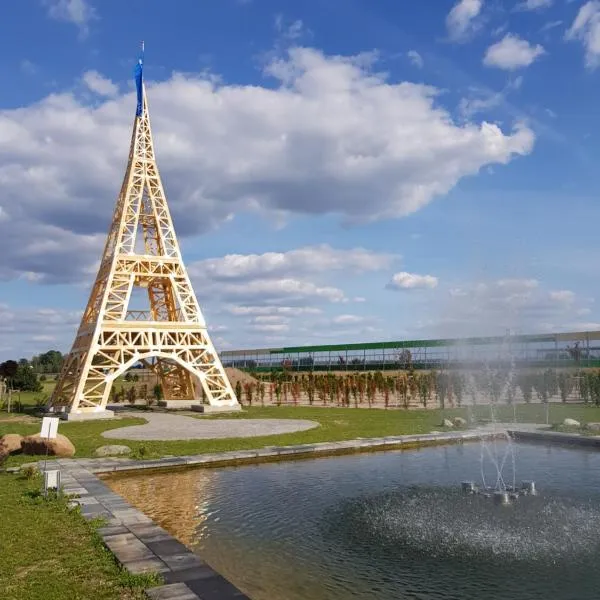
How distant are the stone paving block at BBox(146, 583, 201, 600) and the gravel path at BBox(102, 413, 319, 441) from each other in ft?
51.2

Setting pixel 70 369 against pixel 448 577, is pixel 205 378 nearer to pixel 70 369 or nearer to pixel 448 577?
pixel 70 369

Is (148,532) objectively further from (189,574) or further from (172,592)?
(172,592)

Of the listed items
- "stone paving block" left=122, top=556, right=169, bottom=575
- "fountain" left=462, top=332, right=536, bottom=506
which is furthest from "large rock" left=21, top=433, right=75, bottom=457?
"fountain" left=462, top=332, right=536, bottom=506

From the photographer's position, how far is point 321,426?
26688 mm

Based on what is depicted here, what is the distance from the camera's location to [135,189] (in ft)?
124

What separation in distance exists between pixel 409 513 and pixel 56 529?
7.11m

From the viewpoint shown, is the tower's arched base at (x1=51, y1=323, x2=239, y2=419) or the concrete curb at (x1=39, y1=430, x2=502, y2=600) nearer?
the concrete curb at (x1=39, y1=430, x2=502, y2=600)

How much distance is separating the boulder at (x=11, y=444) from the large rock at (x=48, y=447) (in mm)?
165

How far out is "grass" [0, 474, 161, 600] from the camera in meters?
7.34

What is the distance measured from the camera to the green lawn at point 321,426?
66.2ft

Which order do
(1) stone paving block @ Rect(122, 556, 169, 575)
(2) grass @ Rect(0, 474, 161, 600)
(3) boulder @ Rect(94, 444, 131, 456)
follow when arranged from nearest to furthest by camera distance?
(2) grass @ Rect(0, 474, 161, 600), (1) stone paving block @ Rect(122, 556, 169, 575), (3) boulder @ Rect(94, 444, 131, 456)

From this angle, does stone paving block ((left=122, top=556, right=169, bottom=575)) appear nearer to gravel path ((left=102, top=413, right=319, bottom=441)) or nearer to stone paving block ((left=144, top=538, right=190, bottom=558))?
stone paving block ((left=144, top=538, right=190, bottom=558))

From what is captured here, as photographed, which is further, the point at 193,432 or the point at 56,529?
the point at 193,432

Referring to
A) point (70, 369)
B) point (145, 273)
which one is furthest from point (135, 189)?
point (70, 369)
